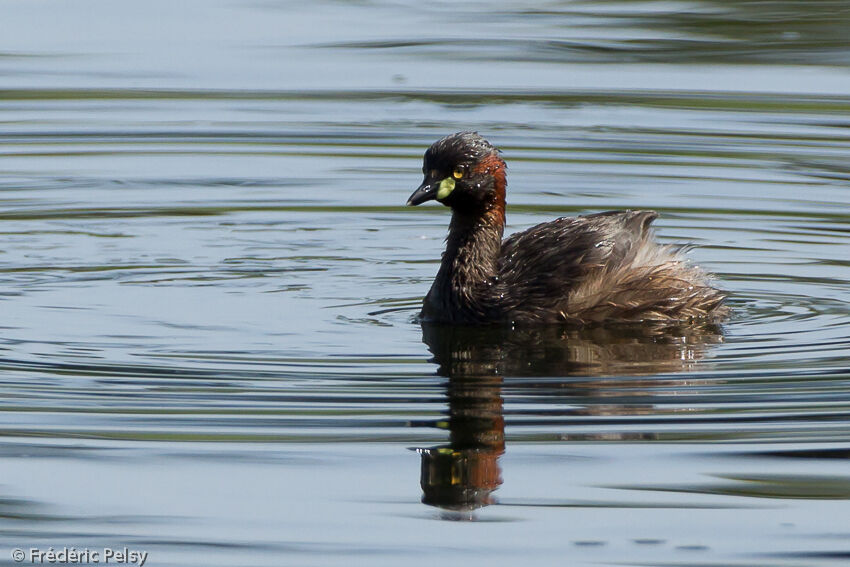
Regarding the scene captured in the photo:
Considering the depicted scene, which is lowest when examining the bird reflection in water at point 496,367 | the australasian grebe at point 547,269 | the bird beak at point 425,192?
the bird reflection in water at point 496,367

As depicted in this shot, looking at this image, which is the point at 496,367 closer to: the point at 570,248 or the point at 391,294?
the point at 570,248

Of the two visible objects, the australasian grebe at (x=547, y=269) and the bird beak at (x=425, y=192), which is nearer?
the bird beak at (x=425, y=192)

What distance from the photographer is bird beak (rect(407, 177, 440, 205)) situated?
8.27 metres

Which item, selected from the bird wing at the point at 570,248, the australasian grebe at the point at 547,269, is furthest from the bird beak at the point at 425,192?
the bird wing at the point at 570,248

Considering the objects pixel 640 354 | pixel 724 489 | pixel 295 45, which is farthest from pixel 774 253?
pixel 295 45

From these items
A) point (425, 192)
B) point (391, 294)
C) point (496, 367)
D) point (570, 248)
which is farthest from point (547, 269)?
point (496, 367)

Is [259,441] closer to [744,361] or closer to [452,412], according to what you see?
[452,412]

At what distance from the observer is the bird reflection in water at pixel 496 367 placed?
5.82 metres

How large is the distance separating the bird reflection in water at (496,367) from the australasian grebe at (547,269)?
0.10 meters

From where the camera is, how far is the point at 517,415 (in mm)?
6457

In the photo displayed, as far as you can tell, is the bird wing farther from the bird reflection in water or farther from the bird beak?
the bird beak

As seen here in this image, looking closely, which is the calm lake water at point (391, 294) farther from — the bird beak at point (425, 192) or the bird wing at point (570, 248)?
the bird beak at point (425, 192)

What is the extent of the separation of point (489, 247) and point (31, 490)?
3.62 m

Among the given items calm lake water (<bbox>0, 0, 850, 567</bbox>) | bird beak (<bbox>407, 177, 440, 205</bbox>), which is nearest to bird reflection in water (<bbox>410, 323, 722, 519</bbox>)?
calm lake water (<bbox>0, 0, 850, 567</bbox>)
